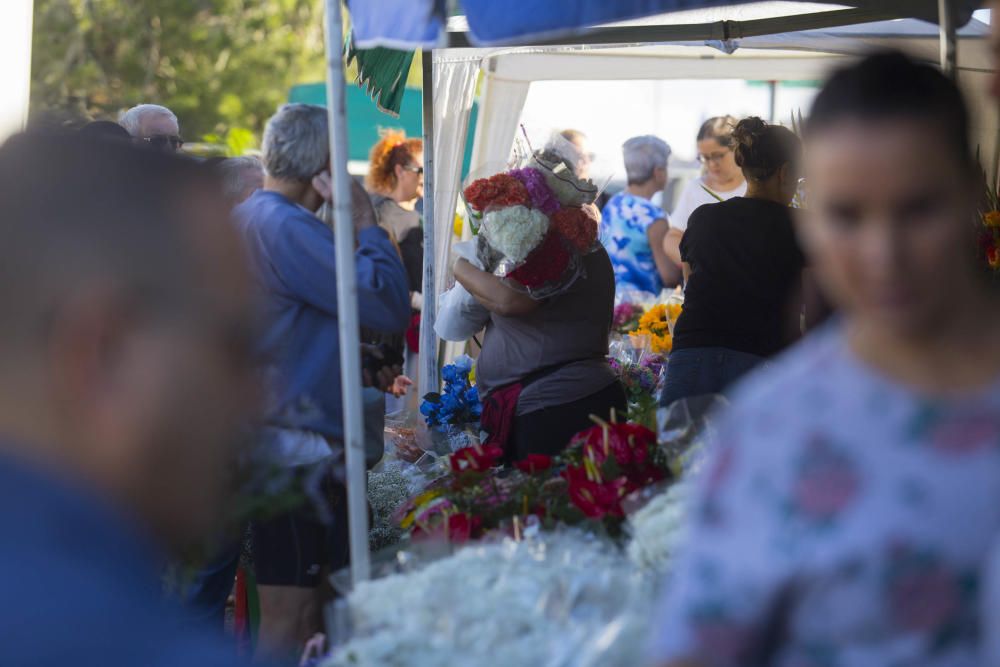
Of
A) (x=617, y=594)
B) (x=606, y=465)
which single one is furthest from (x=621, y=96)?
(x=617, y=594)

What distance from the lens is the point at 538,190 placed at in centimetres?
358

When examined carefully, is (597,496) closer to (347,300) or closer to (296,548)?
(347,300)

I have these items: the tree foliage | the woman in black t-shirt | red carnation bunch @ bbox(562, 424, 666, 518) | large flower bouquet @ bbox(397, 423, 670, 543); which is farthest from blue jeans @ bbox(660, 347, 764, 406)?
the tree foliage

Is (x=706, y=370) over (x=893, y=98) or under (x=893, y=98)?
under

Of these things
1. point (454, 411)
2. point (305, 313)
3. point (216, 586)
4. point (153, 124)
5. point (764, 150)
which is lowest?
point (216, 586)

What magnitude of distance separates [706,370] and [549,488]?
4.58 feet

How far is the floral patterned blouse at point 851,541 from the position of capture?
1.03 meters

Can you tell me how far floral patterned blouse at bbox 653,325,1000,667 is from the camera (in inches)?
40.7

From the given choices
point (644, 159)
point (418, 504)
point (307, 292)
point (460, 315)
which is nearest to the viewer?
point (418, 504)

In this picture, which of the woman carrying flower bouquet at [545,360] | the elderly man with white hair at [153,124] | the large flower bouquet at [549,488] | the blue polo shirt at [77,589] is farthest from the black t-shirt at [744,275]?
the blue polo shirt at [77,589]

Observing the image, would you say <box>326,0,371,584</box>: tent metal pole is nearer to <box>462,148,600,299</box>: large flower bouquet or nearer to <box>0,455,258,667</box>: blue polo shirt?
<box>462,148,600,299</box>: large flower bouquet

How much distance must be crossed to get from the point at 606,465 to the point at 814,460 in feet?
4.10

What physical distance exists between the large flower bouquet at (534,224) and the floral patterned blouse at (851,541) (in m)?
2.41

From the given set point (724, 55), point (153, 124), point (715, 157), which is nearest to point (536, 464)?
point (153, 124)
